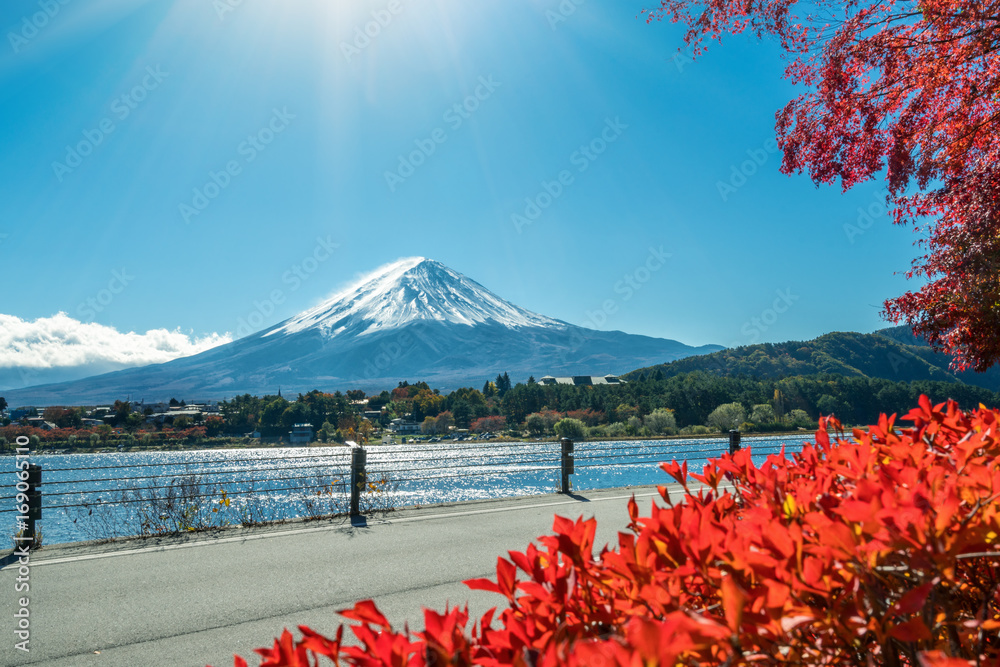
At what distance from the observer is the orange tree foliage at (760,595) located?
0.74 meters

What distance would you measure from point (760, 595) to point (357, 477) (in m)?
7.27

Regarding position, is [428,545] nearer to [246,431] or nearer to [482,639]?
[482,639]

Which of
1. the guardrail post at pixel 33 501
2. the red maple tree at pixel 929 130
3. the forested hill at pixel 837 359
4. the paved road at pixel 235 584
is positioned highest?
the forested hill at pixel 837 359

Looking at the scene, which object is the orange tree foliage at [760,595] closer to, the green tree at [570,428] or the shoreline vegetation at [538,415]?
the shoreline vegetation at [538,415]

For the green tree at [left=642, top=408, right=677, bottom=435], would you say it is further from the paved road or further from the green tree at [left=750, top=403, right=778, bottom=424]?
the paved road

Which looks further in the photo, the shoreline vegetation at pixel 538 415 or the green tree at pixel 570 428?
the green tree at pixel 570 428

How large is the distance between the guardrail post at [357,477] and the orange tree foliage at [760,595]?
6.81 metres

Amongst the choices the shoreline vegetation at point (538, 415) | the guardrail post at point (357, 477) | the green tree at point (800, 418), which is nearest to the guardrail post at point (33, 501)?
the guardrail post at point (357, 477)

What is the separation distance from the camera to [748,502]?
1.46 m

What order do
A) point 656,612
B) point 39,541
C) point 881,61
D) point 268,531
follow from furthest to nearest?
1. point 268,531
2. point 39,541
3. point 881,61
4. point 656,612

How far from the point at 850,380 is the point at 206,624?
6650cm

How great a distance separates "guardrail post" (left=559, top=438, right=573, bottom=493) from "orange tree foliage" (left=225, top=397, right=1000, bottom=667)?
8142 millimetres

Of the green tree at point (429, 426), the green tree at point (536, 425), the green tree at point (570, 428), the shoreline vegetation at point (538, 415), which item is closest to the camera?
the shoreline vegetation at point (538, 415)

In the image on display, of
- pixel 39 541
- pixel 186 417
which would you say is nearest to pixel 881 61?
pixel 39 541
